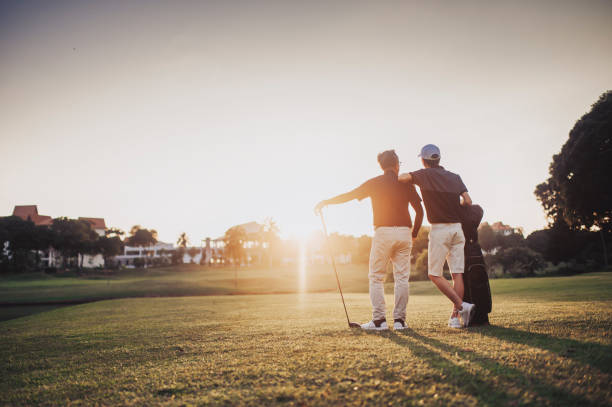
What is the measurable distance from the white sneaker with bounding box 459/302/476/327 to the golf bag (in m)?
0.09

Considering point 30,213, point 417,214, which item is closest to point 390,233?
point 417,214

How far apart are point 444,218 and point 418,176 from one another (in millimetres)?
720

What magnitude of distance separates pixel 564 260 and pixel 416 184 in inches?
1979

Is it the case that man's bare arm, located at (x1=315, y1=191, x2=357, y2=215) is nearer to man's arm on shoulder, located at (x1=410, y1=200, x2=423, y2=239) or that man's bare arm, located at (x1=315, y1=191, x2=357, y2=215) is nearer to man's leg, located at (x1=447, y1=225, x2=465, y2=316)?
man's arm on shoulder, located at (x1=410, y1=200, x2=423, y2=239)

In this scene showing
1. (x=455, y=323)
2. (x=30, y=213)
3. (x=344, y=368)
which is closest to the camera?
(x=344, y=368)

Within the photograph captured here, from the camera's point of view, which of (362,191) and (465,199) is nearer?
(465,199)

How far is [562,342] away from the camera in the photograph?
11.2 feet

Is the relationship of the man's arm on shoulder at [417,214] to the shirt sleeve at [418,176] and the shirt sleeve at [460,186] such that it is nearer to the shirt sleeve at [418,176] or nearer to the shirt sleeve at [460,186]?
the shirt sleeve at [418,176]

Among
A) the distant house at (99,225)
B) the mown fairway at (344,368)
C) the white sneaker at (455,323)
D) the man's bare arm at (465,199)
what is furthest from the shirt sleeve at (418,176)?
the distant house at (99,225)

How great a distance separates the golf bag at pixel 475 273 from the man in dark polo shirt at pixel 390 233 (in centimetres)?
77

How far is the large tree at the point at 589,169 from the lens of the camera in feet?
71.7

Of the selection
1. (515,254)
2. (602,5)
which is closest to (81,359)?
(602,5)

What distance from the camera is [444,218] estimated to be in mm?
5156

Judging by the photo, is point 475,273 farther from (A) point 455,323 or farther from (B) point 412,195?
(B) point 412,195
